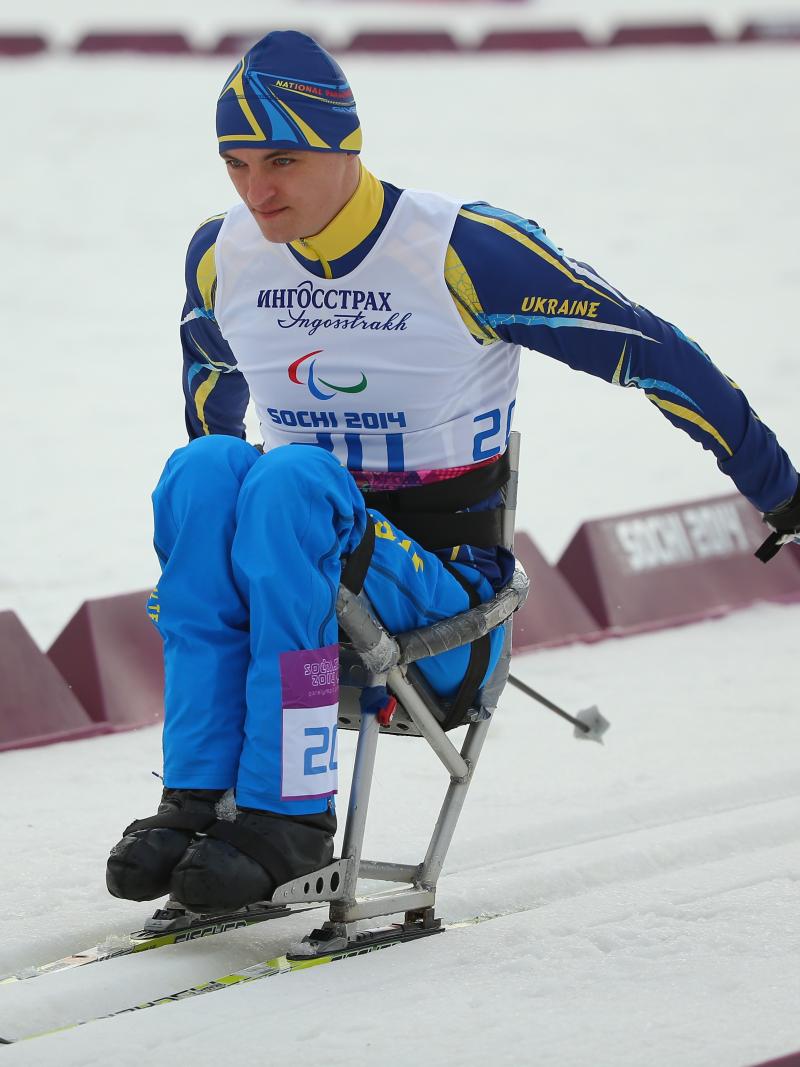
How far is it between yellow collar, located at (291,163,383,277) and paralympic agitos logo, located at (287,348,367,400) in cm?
15

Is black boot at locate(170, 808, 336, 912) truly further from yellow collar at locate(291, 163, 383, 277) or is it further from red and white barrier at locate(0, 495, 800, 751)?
red and white barrier at locate(0, 495, 800, 751)

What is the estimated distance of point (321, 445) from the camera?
3.08 m

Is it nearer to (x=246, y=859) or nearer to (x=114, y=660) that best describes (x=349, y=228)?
(x=246, y=859)

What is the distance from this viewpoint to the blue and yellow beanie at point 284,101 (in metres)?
2.83

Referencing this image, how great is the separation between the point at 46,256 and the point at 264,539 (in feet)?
29.5

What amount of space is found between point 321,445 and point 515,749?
4.85 ft

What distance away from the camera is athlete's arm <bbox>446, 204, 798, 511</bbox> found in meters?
2.91

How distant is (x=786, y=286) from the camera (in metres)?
11.0

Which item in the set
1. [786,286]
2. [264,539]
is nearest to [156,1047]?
[264,539]

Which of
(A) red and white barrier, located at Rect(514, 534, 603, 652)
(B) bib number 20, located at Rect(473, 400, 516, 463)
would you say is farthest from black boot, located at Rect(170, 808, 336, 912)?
(A) red and white barrier, located at Rect(514, 534, 603, 652)

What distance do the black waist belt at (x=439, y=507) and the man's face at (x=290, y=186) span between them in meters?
0.47

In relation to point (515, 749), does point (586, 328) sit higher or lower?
higher

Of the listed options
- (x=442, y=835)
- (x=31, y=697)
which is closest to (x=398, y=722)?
(x=442, y=835)

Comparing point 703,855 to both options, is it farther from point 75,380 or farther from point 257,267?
point 75,380
